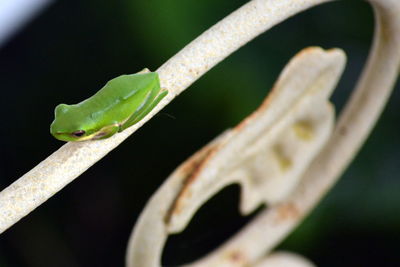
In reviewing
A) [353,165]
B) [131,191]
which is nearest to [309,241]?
[353,165]

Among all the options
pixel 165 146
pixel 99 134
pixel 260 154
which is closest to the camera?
pixel 99 134

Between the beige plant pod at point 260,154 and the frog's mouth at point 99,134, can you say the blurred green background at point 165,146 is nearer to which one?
the beige plant pod at point 260,154

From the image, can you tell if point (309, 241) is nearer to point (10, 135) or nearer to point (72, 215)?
point (72, 215)

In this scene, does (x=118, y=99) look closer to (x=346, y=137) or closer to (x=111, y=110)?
(x=111, y=110)

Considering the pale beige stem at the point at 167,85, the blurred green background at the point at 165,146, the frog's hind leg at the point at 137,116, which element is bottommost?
the blurred green background at the point at 165,146

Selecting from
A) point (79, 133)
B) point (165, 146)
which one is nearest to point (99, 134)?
point (79, 133)

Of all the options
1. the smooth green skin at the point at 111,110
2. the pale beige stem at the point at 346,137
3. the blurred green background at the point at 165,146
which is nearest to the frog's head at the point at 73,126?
the smooth green skin at the point at 111,110
